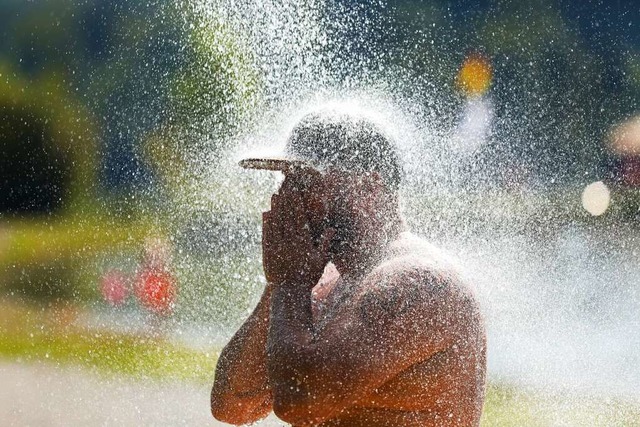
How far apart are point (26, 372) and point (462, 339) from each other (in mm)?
7807

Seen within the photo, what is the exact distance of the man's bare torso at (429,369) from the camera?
273 centimetres

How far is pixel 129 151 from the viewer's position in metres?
13.9

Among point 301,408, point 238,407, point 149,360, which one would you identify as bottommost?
point 301,408

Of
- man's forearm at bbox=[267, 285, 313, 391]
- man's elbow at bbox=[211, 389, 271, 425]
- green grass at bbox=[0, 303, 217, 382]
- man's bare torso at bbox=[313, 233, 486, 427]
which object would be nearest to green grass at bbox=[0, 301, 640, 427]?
green grass at bbox=[0, 303, 217, 382]

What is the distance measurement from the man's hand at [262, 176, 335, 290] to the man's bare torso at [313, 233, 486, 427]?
0.47 ft

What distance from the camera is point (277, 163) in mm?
2838

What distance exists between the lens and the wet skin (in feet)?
8.55

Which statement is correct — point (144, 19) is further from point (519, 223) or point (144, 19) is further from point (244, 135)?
point (244, 135)

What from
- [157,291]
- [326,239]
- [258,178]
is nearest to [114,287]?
[157,291]

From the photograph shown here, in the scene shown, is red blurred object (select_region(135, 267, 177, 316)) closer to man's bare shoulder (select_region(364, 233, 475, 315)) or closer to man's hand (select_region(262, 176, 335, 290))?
man's hand (select_region(262, 176, 335, 290))

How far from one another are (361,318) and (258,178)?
2794 mm

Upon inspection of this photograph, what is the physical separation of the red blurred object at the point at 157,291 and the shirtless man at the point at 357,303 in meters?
7.27

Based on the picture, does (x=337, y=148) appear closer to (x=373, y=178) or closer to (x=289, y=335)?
(x=373, y=178)

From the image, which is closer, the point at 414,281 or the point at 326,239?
the point at 414,281
